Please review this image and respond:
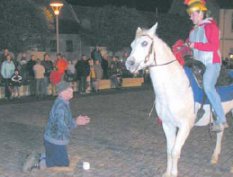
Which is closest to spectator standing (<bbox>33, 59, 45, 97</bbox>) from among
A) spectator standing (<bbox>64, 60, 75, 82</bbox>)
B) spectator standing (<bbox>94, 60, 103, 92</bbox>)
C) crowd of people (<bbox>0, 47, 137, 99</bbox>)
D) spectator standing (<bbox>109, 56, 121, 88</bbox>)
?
crowd of people (<bbox>0, 47, 137, 99</bbox>)

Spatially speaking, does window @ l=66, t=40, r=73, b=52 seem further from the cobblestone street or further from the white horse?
the white horse

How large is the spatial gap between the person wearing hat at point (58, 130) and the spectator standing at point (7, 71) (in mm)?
11592

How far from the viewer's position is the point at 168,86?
6.78 metres

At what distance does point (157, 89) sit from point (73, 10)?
39370 millimetres

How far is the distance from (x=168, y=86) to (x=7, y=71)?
13149 mm

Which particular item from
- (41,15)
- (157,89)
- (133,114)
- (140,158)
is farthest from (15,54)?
(157,89)

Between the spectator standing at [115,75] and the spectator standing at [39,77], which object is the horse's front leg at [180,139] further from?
the spectator standing at [115,75]

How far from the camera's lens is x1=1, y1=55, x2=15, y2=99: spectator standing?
1862 cm

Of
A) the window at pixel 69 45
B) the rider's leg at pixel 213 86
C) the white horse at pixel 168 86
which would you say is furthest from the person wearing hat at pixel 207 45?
the window at pixel 69 45

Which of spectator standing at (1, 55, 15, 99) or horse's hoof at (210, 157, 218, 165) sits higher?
spectator standing at (1, 55, 15, 99)

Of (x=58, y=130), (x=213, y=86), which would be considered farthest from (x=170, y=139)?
(x=58, y=130)

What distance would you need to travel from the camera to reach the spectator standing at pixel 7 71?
1862 cm

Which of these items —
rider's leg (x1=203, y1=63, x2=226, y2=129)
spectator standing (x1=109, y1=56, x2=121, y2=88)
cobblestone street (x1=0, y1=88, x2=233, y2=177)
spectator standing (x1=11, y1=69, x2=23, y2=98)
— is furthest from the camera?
spectator standing (x1=109, y1=56, x2=121, y2=88)

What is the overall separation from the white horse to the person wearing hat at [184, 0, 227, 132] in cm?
34
